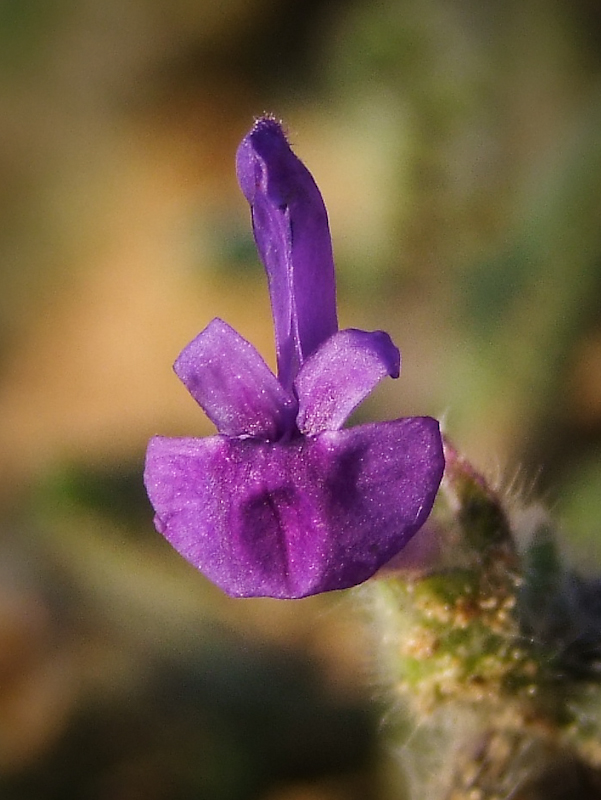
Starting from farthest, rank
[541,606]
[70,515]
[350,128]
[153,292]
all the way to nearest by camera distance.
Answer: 1. [153,292]
2. [350,128]
3. [70,515]
4. [541,606]

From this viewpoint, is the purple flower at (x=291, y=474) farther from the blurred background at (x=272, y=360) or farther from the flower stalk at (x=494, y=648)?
the blurred background at (x=272, y=360)

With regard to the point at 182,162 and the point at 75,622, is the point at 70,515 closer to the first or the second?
the point at 75,622

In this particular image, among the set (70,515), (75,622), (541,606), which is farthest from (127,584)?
(541,606)

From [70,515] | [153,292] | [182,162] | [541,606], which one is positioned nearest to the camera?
[541,606]

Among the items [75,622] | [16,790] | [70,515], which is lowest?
[16,790]

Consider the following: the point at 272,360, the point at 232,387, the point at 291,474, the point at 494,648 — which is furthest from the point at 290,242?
the point at 272,360

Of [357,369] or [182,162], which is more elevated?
[182,162]

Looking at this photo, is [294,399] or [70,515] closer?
[294,399]
